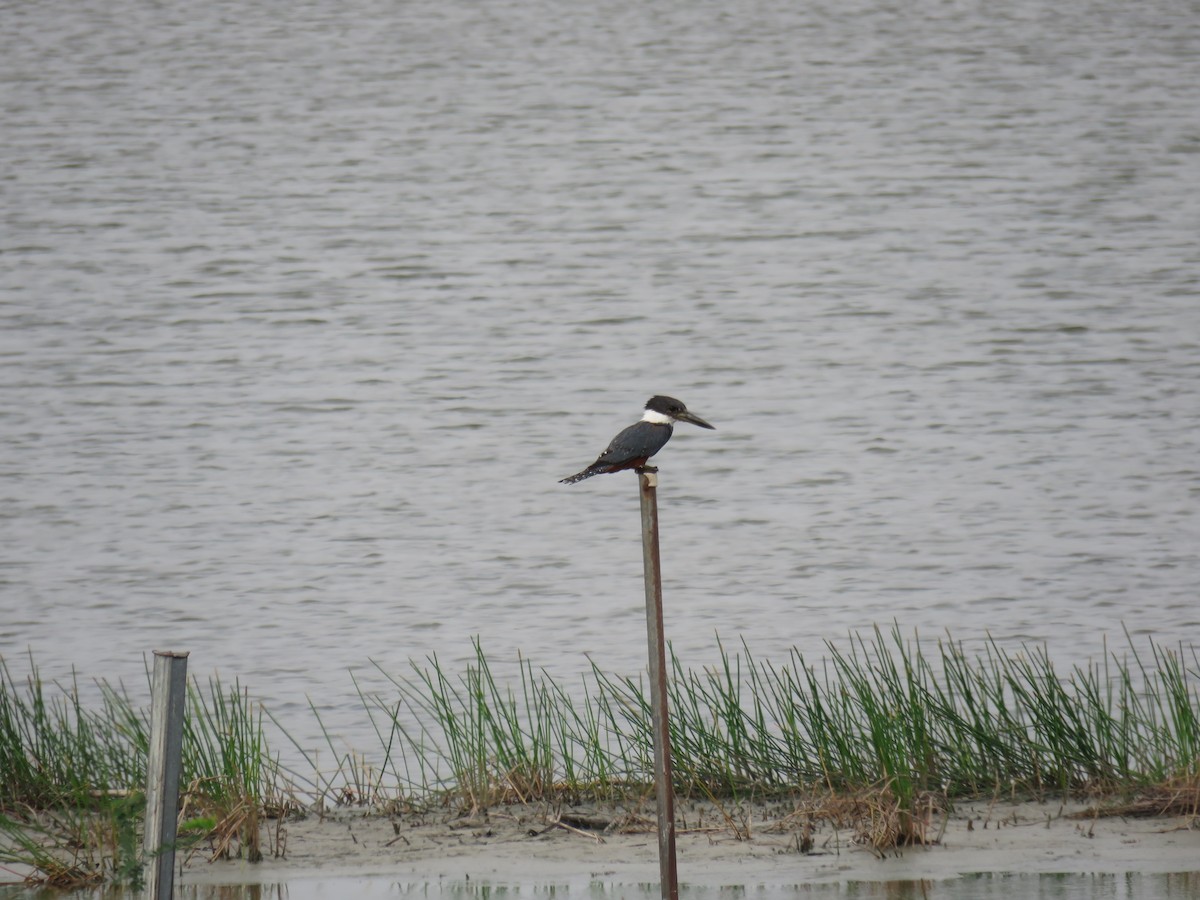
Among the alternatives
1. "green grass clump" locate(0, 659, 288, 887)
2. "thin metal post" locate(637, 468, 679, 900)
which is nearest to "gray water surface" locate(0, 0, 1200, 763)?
"green grass clump" locate(0, 659, 288, 887)

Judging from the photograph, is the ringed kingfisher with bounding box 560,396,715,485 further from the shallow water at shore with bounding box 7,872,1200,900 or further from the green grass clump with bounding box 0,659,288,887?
the green grass clump with bounding box 0,659,288,887

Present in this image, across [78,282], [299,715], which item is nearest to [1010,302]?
[78,282]

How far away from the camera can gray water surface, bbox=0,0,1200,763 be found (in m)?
14.2

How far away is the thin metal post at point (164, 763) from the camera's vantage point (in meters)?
3.99

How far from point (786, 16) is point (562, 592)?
2828 cm

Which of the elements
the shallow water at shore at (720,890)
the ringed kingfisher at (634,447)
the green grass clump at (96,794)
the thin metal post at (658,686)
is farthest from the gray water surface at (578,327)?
the thin metal post at (658,686)

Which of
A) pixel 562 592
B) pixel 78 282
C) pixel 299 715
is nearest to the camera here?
pixel 299 715

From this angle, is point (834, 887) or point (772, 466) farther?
point (772, 466)

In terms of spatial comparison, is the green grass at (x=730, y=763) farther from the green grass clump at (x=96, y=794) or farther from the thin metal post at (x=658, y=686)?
the thin metal post at (x=658, y=686)

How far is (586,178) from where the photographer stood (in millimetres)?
32406

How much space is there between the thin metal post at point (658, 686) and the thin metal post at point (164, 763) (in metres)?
1.20

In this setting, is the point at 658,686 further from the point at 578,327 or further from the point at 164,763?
the point at 578,327

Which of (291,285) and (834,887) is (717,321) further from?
(834,887)

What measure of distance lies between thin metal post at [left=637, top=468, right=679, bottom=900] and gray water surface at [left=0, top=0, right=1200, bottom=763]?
4616mm
